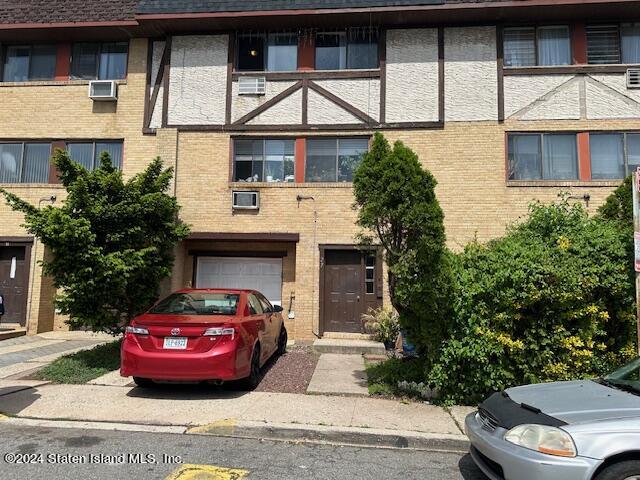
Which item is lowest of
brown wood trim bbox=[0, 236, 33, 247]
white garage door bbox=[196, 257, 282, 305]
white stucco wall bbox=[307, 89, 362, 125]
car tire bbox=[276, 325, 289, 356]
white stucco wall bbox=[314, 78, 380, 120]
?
car tire bbox=[276, 325, 289, 356]

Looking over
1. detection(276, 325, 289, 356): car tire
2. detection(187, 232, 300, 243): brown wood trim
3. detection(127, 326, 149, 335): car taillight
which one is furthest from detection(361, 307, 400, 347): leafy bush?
detection(127, 326, 149, 335): car taillight

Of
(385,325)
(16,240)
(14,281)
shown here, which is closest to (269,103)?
(385,325)

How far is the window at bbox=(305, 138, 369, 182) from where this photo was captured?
12180mm

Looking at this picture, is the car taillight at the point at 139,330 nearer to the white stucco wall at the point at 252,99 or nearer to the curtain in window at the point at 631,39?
the white stucco wall at the point at 252,99

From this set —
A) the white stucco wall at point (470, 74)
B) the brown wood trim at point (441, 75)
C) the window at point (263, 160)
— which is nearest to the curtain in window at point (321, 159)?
the window at point (263, 160)

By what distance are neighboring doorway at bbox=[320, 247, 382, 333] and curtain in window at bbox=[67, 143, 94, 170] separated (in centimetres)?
699

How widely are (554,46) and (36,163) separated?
14.1 m

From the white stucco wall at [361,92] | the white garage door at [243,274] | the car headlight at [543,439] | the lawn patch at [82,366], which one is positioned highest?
the white stucco wall at [361,92]

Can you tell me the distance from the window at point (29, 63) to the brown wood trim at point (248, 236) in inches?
254

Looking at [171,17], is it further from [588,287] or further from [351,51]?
[588,287]

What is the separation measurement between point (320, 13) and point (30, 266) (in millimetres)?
10079

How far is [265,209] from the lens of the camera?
12.1 meters

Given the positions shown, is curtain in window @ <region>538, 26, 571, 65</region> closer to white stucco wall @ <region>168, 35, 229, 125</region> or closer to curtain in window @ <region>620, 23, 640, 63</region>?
curtain in window @ <region>620, 23, 640, 63</region>

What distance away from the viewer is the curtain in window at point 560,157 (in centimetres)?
1175
